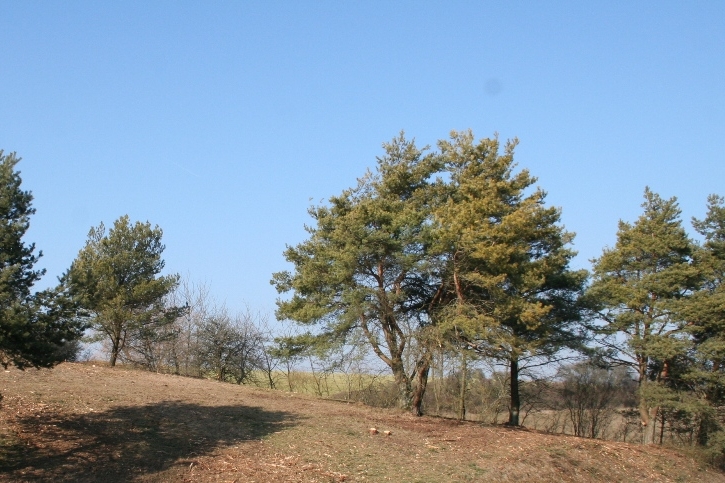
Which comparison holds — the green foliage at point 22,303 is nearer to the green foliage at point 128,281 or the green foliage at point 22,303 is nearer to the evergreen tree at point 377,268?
the evergreen tree at point 377,268

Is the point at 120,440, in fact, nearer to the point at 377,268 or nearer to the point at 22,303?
the point at 22,303

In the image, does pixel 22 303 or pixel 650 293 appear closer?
pixel 22 303

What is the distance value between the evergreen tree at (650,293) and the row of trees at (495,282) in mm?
Result: 61

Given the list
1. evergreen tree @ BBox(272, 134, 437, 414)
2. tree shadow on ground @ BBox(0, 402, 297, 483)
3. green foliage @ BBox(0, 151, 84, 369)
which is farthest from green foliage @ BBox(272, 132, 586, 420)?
green foliage @ BBox(0, 151, 84, 369)

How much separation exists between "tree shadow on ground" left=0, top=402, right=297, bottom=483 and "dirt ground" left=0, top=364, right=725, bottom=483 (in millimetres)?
30

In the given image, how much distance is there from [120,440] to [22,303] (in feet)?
15.0

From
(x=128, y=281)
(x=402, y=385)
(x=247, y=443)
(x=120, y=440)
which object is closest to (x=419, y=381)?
(x=402, y=385)

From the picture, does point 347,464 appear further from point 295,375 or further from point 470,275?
point 295,375

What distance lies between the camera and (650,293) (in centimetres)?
2659

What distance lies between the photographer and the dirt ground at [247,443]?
13.0m

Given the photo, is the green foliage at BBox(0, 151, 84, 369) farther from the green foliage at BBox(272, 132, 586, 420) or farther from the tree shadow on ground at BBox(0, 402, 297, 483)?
the green foliage at BBox(272, 132, 586, 420)

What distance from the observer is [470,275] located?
1983 cm

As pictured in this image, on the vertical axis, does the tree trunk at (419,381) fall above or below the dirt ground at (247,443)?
above

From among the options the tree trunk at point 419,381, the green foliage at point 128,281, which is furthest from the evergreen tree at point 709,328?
the green foliage at point 128,281
